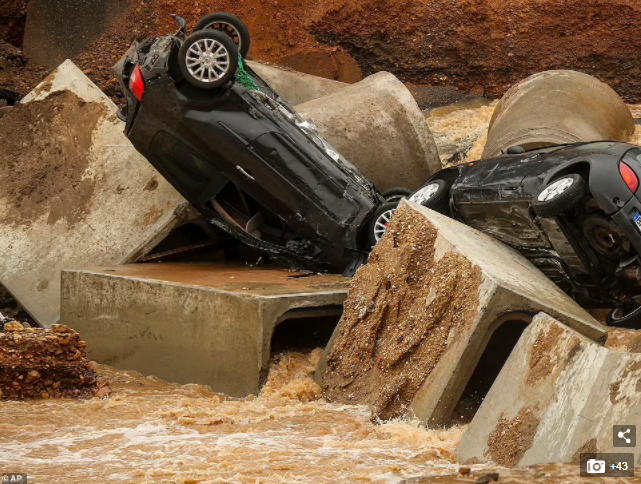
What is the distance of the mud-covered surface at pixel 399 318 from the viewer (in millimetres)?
5734

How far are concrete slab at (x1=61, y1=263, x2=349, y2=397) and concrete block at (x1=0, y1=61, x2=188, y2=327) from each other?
1.73 ft

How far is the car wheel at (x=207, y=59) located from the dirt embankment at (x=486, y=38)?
7.87 metres

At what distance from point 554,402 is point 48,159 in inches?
226

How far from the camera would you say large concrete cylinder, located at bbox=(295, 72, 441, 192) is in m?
9.22

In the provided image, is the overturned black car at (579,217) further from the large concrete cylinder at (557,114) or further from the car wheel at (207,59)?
the large concrete cylinder at (557,114)

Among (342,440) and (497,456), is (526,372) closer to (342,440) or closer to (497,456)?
(497,456)

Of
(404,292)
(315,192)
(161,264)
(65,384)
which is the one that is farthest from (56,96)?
(404,292)

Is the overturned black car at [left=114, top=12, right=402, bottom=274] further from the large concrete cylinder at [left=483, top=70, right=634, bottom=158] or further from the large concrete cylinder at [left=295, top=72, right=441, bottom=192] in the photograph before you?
the large concrete cylinder at [left=483, top=70, right=634, bottom=158]

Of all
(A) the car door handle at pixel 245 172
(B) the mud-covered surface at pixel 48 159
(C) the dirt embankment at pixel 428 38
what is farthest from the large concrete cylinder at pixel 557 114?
(C) the dirt embankment at pixel 428 38

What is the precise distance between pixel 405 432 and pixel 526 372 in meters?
0.78

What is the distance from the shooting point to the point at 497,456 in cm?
475

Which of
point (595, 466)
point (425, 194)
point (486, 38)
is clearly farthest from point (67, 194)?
point (486, 38)

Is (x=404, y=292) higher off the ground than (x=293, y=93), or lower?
lower

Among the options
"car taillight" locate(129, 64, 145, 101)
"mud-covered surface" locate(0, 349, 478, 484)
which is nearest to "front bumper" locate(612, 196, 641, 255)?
"mud-covered surface" locate(0, 349, 478, 484)
